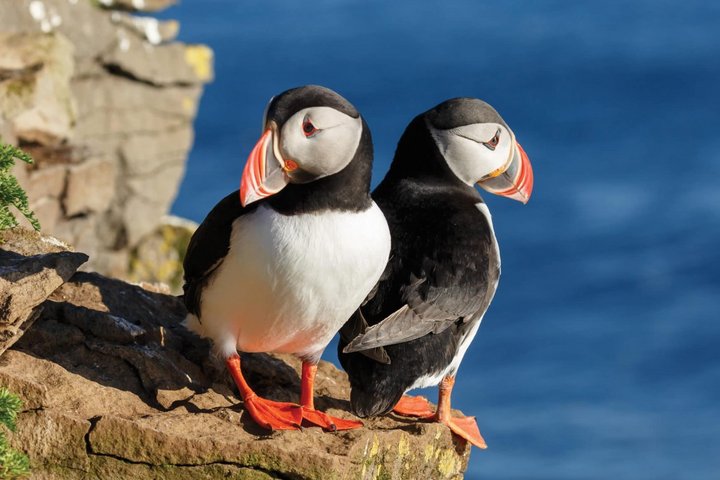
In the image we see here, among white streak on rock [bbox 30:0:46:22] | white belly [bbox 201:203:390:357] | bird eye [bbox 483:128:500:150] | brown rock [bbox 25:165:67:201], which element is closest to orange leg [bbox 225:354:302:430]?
white belly [bbox 201:203:390:357]

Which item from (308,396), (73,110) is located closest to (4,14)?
(73,110)

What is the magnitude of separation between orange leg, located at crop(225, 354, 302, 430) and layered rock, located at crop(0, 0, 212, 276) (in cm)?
423

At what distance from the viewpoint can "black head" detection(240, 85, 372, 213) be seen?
519cm

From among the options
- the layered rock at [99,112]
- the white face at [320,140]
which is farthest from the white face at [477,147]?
the layered rock at [99,112]

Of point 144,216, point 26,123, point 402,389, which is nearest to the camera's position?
point 402,389

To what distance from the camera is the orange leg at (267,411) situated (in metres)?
5.51

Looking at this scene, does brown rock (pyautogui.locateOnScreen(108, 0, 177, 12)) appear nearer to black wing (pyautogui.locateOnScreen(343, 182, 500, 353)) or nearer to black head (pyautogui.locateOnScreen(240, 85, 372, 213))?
black wing (pyautogui.locateOnScreen(343, 182, 500, 353))

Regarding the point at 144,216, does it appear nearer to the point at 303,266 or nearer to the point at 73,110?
the point at 73,110

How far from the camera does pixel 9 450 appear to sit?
5020 mm

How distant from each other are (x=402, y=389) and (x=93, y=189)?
5.60 meters

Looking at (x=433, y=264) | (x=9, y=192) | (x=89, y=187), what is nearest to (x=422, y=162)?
(x=433, y=264)

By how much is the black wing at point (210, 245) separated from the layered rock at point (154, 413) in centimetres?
39

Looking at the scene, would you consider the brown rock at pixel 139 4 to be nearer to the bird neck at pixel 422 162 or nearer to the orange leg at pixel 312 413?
the bird neck at pixel 422 162

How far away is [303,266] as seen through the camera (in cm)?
538
